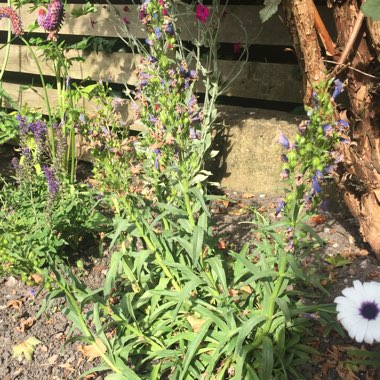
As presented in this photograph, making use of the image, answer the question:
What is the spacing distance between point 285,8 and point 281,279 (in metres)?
1.54

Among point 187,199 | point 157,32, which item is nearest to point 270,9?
point 157,32

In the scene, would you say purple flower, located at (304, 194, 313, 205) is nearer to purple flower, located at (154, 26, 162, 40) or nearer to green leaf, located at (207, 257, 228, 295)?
green leaf, located at (207, 257, 228, 295)

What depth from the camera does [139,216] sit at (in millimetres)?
1978

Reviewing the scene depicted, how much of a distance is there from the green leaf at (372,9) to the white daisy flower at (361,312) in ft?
2.98

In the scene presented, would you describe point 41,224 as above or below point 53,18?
below

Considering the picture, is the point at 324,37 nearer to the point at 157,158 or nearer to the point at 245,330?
the point at 157,158

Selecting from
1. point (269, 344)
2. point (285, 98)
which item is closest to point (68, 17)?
point (285, 98)

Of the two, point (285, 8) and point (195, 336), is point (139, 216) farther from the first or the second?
point (285, 8)

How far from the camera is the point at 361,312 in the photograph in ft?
5.02

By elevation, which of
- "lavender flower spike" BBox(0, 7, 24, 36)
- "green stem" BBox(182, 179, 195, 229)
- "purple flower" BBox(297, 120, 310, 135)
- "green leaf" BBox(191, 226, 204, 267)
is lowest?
"green leaf" BBox(191, 226, 204, 267)

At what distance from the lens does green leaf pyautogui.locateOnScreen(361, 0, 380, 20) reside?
1.66 m

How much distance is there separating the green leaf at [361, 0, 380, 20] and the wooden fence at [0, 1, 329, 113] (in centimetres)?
154

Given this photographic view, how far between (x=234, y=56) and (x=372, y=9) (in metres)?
2.38

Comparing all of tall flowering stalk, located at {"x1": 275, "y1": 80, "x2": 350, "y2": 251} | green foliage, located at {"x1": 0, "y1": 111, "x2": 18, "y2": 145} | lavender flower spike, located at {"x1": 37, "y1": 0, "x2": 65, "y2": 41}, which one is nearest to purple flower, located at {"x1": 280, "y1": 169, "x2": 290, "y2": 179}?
tall flowering stalk, located at {"x1": 275, "y1": 80, "x2": 350, "y2": 251}
